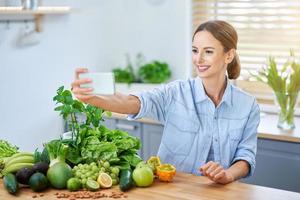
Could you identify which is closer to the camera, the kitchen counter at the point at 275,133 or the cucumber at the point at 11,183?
the cucumber at the point at 11,183

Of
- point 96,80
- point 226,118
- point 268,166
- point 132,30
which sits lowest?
point 268,166

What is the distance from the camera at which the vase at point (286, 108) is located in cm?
321

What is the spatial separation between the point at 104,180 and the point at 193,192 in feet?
1.13

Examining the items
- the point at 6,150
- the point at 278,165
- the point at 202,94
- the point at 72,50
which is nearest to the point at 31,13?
the point at 72,50

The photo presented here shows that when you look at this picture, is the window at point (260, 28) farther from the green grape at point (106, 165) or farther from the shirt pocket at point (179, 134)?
the green grape at point (106, 165)

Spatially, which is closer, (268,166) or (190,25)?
(268,166)

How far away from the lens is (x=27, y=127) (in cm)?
377

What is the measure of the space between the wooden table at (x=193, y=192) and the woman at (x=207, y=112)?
0.81ft

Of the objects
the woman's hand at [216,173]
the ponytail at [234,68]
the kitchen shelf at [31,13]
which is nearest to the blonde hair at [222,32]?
the ponytail at [234,68]

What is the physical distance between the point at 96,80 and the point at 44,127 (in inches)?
→ 81.4

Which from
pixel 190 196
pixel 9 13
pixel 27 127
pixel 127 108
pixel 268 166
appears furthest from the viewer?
pixel 27 127

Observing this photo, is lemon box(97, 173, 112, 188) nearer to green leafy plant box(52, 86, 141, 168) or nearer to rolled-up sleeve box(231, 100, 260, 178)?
green leafy plant box(52, 86, 141, 168)

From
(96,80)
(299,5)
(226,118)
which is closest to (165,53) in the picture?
(299,5)

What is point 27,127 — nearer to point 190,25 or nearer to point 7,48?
point 7,48
